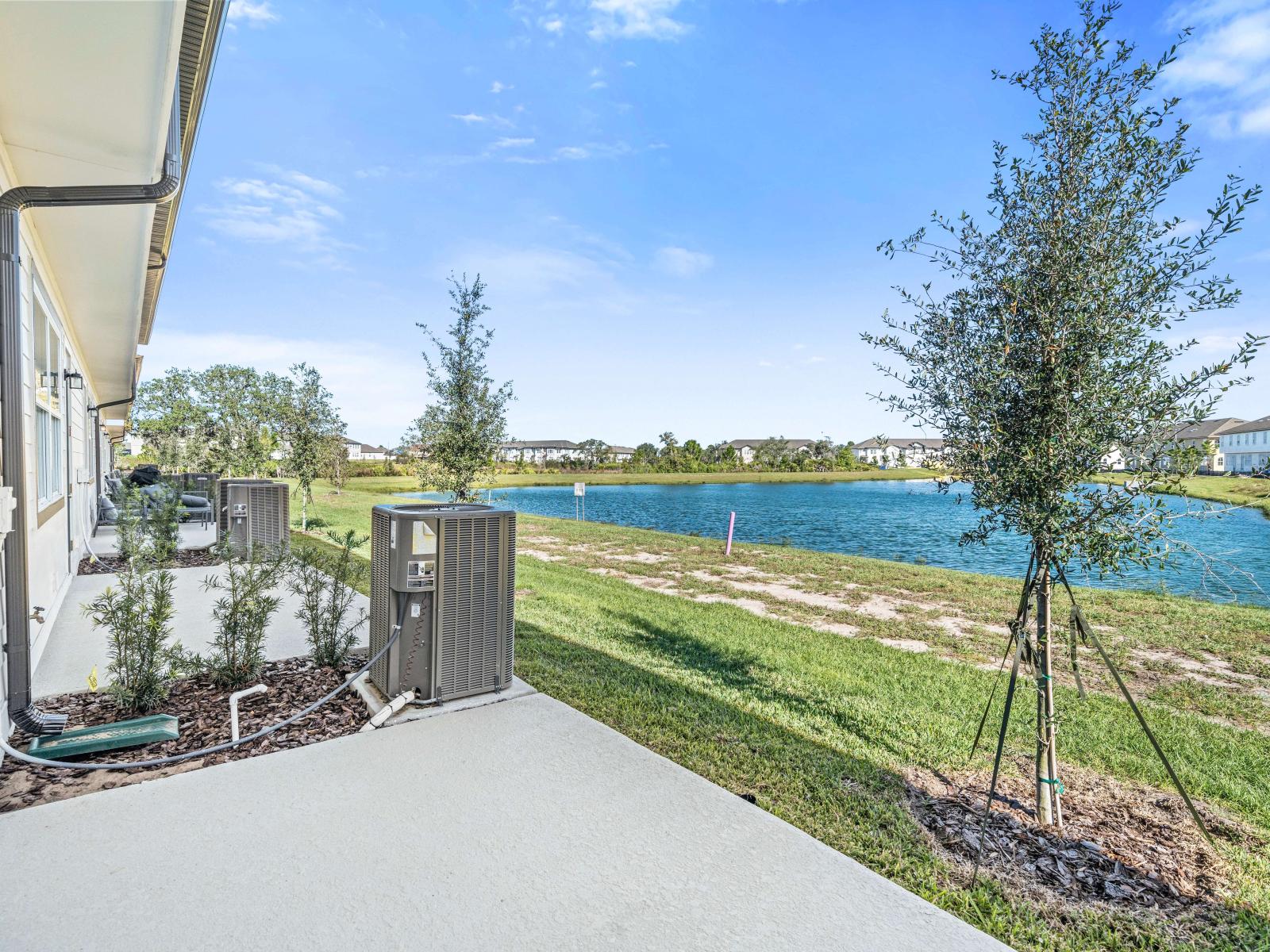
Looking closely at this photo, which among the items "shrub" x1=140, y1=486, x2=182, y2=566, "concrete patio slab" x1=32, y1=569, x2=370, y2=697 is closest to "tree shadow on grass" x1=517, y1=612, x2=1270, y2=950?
"concrete patio slab" x1=32, y1=569, x2=370, y2=697

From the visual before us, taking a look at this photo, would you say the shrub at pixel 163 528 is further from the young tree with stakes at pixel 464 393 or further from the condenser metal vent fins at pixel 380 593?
the young tree with stakes at pixel 464 393

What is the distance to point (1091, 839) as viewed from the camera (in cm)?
262

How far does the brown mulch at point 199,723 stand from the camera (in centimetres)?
273

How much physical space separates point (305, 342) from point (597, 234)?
984 cm

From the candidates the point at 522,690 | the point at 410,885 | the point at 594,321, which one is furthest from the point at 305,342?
the point at 410,885

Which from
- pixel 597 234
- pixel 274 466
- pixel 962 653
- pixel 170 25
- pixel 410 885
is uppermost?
pixel 597 234

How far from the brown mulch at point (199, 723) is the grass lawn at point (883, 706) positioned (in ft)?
4.29

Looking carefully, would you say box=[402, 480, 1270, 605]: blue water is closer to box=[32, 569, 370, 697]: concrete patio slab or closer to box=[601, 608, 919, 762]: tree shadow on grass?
box=[601, 608, 919, 762]: tree shadow on grass

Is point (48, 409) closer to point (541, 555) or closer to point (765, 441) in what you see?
point (541, 555)

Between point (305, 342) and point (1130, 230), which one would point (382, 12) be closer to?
point (1130, 230)

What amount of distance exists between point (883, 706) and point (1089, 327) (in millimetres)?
2765

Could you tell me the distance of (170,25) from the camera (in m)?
2.22

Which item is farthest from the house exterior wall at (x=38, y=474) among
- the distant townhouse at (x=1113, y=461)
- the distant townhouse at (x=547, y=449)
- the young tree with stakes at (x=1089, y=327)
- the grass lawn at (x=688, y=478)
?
the distant townhouse at (x=547, y=449)

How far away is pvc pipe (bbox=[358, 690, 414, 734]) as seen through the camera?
10.8 feet
